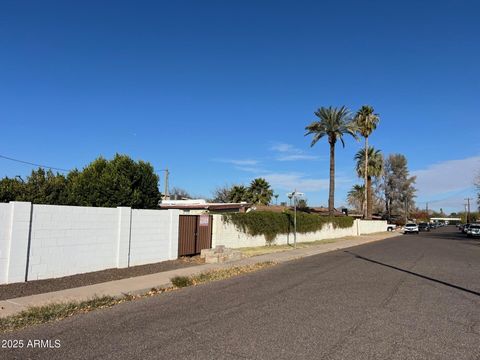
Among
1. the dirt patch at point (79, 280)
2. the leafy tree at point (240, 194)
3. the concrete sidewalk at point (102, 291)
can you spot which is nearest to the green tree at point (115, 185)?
the dirt patch at point (79, 280)

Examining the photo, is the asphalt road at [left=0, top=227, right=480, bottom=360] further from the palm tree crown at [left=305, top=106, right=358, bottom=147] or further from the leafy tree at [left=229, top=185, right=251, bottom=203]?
the leafy tree at [left=229, top=185, right=251, bottom=203]

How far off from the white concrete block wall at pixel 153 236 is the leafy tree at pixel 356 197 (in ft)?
297

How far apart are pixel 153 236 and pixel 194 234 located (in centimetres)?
318

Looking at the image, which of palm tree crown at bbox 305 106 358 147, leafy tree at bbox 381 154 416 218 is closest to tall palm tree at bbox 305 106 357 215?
palm tree crown at bbox 305 106 358 147

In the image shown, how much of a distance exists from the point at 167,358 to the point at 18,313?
13.1 feet

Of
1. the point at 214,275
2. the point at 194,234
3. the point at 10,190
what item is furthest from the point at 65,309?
the point at 10,190

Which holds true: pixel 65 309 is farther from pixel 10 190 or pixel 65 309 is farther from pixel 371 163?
pixel 371 163

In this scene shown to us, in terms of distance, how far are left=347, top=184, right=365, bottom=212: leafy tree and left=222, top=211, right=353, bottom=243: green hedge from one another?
6951cm

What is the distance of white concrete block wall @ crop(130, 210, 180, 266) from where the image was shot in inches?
605

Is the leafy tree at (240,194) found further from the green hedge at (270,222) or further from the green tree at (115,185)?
the green tree at (115,185)

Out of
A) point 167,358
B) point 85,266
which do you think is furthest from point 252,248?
point 167,358

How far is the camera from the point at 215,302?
973cm

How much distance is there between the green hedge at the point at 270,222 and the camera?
24.7m

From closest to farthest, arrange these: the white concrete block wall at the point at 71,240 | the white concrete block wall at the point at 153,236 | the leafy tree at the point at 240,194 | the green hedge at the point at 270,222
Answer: the white concrete block wall at the point at 71,240
the white concrete block wall at the point at 153,236
the green hedge at the point at 270,222
the leafy tree at the point at 240,194
